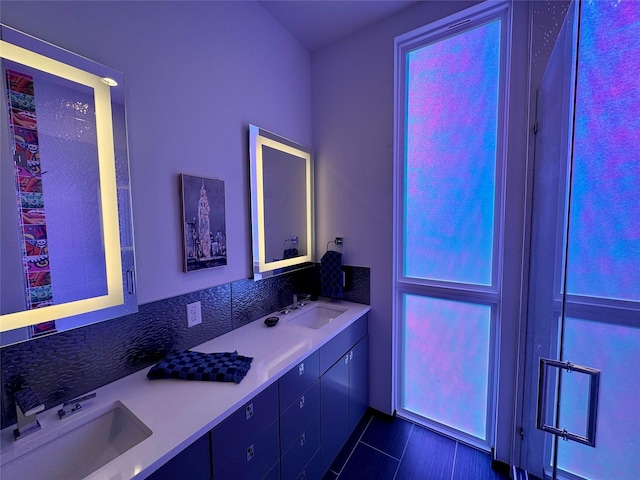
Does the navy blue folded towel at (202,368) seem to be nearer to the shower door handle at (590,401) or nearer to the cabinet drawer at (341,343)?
the cabinet drawer at (341,343)

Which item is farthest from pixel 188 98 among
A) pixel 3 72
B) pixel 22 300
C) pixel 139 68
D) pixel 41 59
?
pixel 22 300

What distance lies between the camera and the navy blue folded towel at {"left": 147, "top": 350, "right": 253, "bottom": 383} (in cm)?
110

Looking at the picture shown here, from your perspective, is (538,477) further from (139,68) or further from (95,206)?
(139,68)

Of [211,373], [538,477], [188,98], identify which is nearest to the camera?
[211,373]

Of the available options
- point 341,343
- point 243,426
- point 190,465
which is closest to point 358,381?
point 341,343

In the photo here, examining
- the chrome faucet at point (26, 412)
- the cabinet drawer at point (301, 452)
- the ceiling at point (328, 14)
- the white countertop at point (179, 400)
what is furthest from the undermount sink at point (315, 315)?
the ceiling at point (328, 14)

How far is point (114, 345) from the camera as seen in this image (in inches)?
42.8

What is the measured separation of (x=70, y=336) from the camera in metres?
0.97

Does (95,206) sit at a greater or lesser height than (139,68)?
lesser

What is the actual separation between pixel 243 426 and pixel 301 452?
1.79 ft

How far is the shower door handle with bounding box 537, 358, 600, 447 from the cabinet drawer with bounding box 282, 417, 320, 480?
1068 millimetres

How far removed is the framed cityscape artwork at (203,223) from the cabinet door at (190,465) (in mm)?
776

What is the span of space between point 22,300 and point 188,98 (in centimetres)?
111

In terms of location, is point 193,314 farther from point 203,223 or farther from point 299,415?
point 299,415
